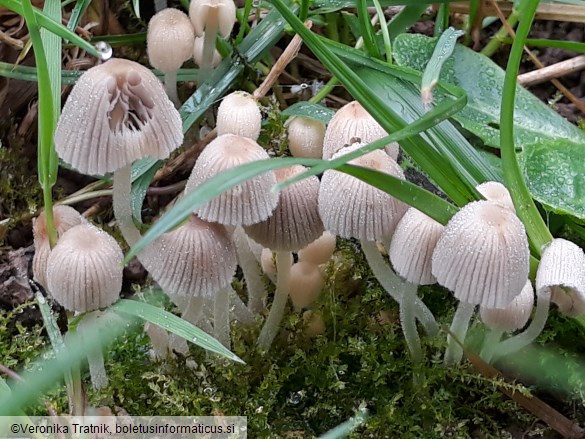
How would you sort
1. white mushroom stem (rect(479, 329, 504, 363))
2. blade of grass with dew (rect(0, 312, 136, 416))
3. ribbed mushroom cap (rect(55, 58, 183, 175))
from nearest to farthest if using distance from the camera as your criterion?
blade of grass with dew (rect(0, 312, 136, 416)), ribbed mushroom cap (rect(55, 58, 183, 175)), white mushroom stem (rect(479, 329, 504, 363))

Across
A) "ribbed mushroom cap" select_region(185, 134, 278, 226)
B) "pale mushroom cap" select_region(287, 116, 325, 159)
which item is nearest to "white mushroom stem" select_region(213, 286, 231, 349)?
"ribbed mushroom cap" select_region(185, 134, 278, 226)

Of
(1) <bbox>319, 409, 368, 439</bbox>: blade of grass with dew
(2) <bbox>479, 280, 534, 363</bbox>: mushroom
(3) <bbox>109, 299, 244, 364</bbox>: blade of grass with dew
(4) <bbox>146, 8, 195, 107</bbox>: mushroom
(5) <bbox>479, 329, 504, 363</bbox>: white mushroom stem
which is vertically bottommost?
(1) <bbox>319, 409, 368, 439</bbox>: blade of grass with dew

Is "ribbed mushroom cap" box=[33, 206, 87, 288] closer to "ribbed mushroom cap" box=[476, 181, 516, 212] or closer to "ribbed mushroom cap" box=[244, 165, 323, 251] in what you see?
"ribbed mushroom cap" box=[244, 165, 323, 251]

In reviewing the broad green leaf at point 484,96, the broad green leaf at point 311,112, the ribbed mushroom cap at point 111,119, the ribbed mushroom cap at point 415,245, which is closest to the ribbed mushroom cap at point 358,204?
the ribbed mushroom cap at point 415,245

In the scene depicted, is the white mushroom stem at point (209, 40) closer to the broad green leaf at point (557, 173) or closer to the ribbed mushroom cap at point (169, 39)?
the ribbed mushroom cap at point (169, 39)

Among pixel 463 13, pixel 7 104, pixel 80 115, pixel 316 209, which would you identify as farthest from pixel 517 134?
pixel 7 104

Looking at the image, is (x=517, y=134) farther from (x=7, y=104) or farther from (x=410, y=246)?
(x=7, y=104)

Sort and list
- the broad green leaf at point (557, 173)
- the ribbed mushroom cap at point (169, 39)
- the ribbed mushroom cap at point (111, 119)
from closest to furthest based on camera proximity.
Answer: the ribbed mushroom cap at point (111, 119)
the broad green leaf at point (557, 173)
the ribbed mushroom cap at point (169, 39)
